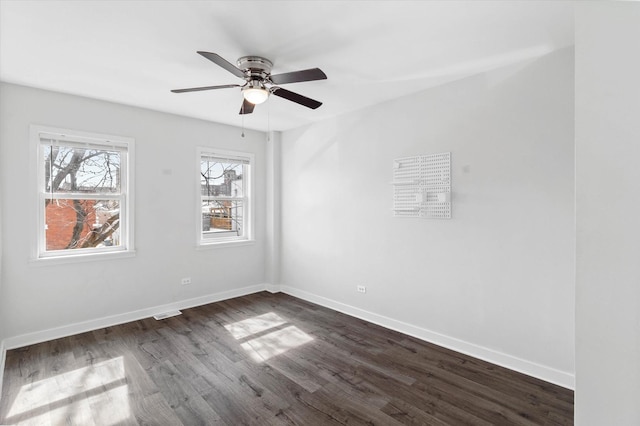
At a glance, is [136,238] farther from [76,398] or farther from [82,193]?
[76,398]

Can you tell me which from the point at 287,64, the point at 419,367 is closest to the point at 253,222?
the point at 287,64

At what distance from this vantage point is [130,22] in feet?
6.99

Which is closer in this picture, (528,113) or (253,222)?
(528,113)

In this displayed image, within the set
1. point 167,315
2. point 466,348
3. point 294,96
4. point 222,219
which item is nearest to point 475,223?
point 466,348

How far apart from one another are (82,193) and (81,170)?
27 cm

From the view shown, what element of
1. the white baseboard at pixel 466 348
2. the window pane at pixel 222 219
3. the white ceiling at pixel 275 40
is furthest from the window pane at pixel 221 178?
the white baseboard at pixel 466 348

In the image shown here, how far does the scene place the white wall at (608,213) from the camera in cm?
110

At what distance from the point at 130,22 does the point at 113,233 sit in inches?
106

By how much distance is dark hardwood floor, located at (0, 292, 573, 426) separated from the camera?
7.20 ft

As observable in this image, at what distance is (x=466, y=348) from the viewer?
122 inches

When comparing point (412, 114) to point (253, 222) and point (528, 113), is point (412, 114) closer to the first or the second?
point (528, 113)

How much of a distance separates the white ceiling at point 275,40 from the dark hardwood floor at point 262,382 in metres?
2.67

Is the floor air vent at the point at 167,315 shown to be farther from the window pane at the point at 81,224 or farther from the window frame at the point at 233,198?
the window pane at the point at 81,224

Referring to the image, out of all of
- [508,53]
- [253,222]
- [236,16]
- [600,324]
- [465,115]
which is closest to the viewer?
[600,324]
